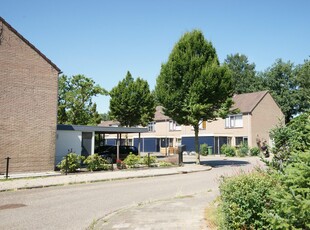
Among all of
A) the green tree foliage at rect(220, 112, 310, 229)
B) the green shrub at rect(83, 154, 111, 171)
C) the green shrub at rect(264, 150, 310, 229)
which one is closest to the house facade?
the green shrub at rect(83, 154, 111, 171)

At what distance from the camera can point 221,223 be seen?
6418mm

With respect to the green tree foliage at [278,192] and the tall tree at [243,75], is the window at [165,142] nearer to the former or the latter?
the tall tree at [243,75]

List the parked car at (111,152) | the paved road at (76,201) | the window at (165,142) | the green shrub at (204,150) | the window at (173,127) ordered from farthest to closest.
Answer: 1. the window at (165,142)
2. the window at (173,127)
3. the green shrub at (204,150)
4. the parked car at (111,152)
5. the paved road at (76,201)

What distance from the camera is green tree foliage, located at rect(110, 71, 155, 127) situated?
3738 cm

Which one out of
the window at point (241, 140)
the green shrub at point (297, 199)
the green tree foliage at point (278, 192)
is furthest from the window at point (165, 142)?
the green shrub at point (297, 199)

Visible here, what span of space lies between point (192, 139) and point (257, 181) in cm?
3924

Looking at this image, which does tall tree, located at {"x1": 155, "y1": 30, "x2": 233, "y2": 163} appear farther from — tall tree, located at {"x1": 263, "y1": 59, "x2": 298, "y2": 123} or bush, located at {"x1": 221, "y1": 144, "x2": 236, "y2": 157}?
tall tree, located at {"x1": 263, "y1": 59, "x2": 298, "y2": 123}

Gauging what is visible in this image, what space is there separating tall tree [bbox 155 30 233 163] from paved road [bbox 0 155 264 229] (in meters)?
9.62

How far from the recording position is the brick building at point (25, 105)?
18.2m

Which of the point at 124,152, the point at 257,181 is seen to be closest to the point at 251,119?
the point at 124,152

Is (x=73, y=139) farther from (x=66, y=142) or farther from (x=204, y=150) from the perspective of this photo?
(x=204, y=150)

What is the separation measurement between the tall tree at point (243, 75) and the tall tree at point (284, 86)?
12.1 ft

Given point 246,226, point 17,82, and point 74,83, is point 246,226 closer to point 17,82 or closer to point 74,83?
point 17,82

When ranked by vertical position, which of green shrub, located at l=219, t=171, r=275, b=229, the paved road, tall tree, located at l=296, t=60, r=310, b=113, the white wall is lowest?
the paved road
